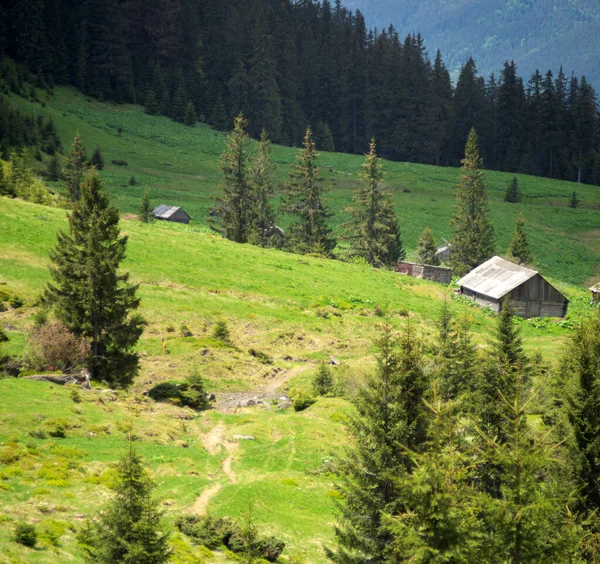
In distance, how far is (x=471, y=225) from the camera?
93.7m

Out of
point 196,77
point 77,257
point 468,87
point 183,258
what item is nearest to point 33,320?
point 77,257

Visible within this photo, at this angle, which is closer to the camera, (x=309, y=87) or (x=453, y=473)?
(x=453, y=473)

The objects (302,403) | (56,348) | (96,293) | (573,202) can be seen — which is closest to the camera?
(56,348)

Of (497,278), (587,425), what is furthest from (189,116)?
(587,425)

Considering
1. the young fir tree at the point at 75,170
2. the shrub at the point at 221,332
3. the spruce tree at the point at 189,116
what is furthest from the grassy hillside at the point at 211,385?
the spruce tree at the point at 189,116

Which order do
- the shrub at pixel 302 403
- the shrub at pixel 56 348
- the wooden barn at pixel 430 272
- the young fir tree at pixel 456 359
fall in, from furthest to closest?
the wooden barn at pixel 430 272
the shrub at pixel 302 403
the shrub at pixel 56 348
the young fir tree at pixel 456 359

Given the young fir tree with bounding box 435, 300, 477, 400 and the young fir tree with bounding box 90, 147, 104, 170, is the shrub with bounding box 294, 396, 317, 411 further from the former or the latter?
the young fir tree with bounding box 90, 147, 104, 170

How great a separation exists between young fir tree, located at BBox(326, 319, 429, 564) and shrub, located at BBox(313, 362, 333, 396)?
2331 cm

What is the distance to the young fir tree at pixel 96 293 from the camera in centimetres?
3919

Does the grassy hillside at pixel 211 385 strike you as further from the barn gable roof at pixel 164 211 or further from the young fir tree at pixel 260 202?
the barn gable roof at pixel 164 211

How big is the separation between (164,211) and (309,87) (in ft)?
302

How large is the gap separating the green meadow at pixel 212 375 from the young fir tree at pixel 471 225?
852 centimetres

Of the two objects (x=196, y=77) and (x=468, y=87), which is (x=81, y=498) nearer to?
(x=196, y=77)

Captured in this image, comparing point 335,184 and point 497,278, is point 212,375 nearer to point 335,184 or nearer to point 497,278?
point 497,278
